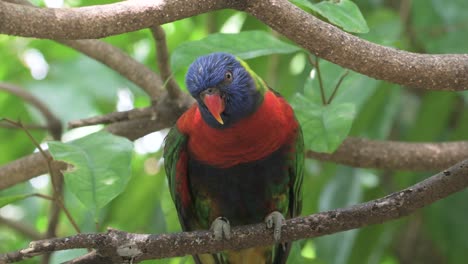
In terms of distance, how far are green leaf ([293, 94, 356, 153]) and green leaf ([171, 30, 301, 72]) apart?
209mm

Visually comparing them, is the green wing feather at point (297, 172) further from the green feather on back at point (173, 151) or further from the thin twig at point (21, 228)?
the thin twig at point (21, 228)

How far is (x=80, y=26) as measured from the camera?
6.63 feet

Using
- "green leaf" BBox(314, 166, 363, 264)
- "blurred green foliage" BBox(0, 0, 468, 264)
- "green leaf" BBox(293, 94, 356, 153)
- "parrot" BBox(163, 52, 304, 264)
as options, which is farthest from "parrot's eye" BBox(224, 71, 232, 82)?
"green leaf" BBox(314, 166, 363, 264)

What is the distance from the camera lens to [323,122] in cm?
262

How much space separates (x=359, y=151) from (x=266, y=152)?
1.52 ft

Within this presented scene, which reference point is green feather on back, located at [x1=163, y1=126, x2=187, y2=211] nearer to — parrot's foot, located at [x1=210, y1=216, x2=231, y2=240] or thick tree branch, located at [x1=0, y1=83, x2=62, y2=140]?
parrot's foot, located at [x1=210, y1=216, x2=231, y2=240]

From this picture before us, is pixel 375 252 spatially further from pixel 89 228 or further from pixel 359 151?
pixel 89 228

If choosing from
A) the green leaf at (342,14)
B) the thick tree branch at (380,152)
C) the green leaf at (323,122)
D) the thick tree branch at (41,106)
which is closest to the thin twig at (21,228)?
the thick tree branch at (41,106)

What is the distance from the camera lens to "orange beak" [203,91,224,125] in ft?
8.84

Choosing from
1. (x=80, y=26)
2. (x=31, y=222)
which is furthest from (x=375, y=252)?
(x=80, y=26)

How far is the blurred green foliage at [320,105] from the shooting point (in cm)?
329

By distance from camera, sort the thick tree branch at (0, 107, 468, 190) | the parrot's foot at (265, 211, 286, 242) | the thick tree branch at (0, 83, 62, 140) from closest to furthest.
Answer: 1. the parrot's foot at (265, 211, 286, 242)
2. the thick tree branch at (0, 107, 468, 190)
3. the thick tree branch at (0, 83, 62, 140)

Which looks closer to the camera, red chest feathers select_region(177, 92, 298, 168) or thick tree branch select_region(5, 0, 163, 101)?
red chest feathers select_region(177, 92, 298, 168)

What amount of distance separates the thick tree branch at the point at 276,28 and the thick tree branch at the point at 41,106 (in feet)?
4.94
